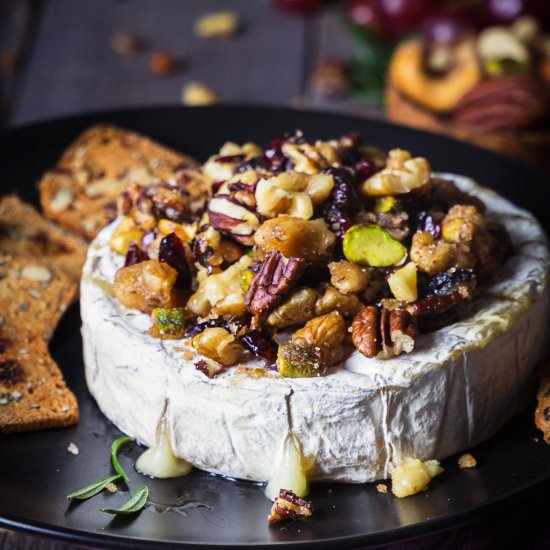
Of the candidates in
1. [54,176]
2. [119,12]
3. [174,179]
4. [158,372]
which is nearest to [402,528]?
[158,372]

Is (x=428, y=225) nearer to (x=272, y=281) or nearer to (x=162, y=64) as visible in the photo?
(x=272, y=281)

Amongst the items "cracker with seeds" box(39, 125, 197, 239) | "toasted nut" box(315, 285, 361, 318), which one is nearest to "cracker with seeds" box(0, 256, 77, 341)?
"cracker with seeds" box(39, 125, 197, 239)

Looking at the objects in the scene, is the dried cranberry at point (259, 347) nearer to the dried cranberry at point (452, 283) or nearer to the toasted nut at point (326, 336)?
the toasted nut at point (326, 336)

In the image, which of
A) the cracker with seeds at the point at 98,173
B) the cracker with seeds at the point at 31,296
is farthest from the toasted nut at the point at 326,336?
the cracker with seeds at the point at 98,173

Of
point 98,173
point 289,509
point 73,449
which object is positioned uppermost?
point 98,173

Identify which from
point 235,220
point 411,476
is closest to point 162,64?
point 235,220

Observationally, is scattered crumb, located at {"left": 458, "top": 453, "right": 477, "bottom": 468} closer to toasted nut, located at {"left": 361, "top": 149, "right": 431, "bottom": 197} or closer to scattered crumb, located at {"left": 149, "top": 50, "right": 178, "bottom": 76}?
toasted nut, located at {"left": 361, "top": 149, "right": 431, "bottom": 197}
